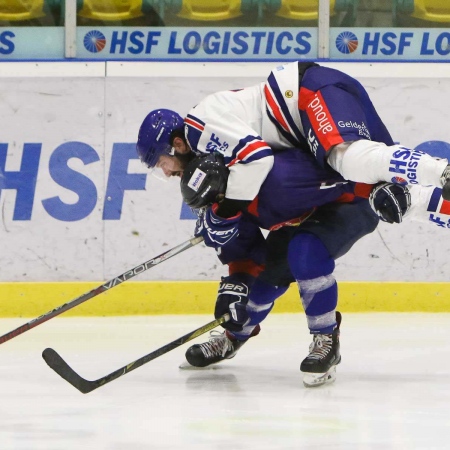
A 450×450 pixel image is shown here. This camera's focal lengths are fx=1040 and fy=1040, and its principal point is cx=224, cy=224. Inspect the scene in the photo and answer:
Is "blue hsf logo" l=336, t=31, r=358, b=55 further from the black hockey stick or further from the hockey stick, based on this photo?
the black hockey stick

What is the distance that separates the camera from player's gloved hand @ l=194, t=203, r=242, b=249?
309 centimetres

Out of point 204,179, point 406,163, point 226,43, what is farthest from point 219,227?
point 226,43

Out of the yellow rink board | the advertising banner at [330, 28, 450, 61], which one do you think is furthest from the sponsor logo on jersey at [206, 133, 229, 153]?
the advertising banner at [330, 28, 450, 61]

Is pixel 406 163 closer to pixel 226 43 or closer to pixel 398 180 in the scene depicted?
pixel 398 180

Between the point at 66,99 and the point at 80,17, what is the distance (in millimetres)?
462

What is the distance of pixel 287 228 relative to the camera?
332 centimetres

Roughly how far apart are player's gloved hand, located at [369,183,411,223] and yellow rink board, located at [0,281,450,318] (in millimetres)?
1807

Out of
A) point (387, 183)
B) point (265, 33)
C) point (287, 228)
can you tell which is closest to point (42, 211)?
point (265, 33)

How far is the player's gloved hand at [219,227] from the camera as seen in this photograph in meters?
3.09

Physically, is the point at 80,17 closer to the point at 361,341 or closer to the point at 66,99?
the point at 66,99

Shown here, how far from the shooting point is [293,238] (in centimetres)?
307

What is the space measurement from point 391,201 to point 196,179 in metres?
0.56

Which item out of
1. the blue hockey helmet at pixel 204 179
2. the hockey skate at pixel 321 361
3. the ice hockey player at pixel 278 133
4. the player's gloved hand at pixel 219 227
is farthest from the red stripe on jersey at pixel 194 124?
the hockey skate at pixel 321 361

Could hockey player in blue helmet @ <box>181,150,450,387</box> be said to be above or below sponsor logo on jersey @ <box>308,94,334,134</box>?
below
